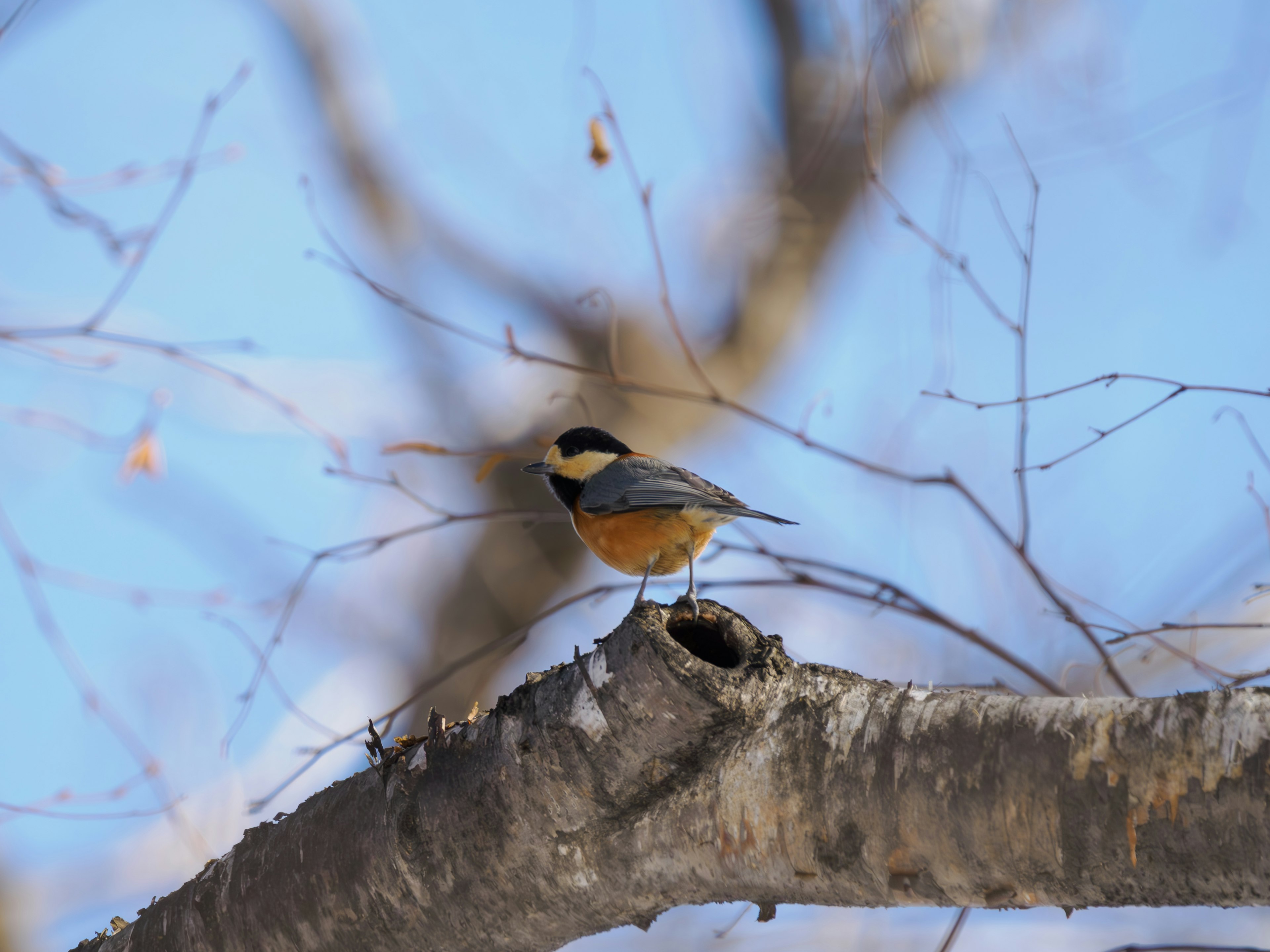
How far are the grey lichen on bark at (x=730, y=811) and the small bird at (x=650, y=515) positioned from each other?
2.31 feet

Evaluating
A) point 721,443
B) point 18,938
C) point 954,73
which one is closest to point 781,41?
point 954,73

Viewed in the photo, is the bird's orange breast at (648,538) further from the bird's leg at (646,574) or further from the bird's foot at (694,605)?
the bird's foot at (694,605)

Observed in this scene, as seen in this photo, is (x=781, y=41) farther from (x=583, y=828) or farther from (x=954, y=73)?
(x=583, y=828)

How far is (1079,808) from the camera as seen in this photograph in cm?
125

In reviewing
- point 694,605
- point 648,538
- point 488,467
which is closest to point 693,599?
point 694,605

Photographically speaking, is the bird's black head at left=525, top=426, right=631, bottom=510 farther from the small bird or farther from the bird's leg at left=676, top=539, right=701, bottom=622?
the bird's leg at left=676, top=539, right=701, bottom=622

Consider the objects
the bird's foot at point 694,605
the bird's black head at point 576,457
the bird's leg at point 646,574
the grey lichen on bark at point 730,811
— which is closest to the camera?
the grey lichen on bark at point 730,811

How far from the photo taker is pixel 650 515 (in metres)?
2.47

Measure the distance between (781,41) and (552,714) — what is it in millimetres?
4275

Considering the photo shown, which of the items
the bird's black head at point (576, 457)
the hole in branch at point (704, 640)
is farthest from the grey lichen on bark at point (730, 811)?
the bird's black head at point (576, 457)

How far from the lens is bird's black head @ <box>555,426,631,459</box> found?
2906 millimetres

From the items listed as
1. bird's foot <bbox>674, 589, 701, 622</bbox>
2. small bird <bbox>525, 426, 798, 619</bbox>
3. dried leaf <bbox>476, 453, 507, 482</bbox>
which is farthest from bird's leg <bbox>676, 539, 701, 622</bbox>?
dried leaf <bbox>476, 453, 507, 482</bbox>

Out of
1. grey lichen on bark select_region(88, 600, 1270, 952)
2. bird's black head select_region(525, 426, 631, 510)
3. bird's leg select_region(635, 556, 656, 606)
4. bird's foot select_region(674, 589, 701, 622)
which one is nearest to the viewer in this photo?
grey lichen on bark select_region(88, 600, 1270, 952)

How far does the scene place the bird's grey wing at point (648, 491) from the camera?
2453 millimetres
